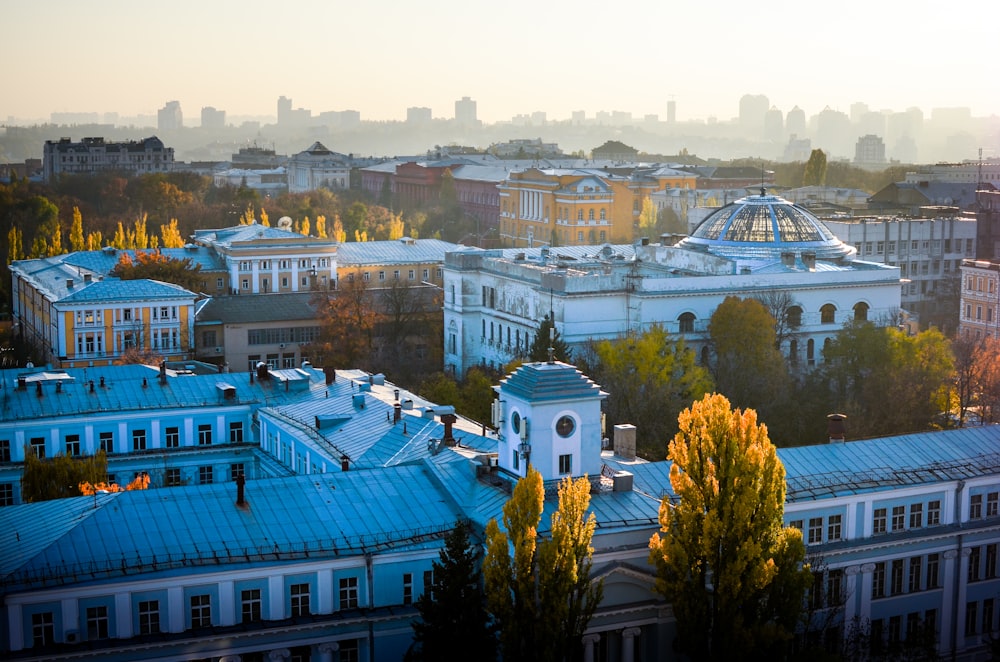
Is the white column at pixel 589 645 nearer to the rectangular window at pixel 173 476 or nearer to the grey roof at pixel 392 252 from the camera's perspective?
the rectangular window at pixel 173 476

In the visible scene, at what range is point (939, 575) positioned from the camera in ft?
106

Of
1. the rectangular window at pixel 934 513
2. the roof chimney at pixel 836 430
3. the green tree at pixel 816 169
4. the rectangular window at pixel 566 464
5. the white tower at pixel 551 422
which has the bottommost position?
the rectangular window at pixel 934 513

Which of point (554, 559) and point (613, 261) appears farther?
point (613, 261)

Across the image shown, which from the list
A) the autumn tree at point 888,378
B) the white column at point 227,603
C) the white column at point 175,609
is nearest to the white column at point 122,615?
the white column at point 175,609

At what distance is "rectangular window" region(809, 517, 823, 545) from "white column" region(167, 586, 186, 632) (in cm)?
1262

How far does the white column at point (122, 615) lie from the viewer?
84.0 ft

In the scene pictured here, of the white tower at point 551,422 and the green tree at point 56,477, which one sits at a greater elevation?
the white tower at point 551,422

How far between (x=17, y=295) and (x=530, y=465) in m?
54.9

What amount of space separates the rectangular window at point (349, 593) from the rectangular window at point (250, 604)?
5.03ft

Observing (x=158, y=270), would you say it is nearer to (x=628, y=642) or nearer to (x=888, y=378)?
(x=888, y=378)

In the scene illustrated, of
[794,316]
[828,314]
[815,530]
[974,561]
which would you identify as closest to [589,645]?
[815,530]

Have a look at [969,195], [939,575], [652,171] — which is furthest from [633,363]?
[652,171]

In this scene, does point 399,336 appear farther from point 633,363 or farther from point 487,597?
point 487,597

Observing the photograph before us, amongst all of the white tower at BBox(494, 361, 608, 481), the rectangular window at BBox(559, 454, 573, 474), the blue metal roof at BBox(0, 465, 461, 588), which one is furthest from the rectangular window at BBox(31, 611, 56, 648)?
the rectangular window at BBox(559, 454, 573, 474)
